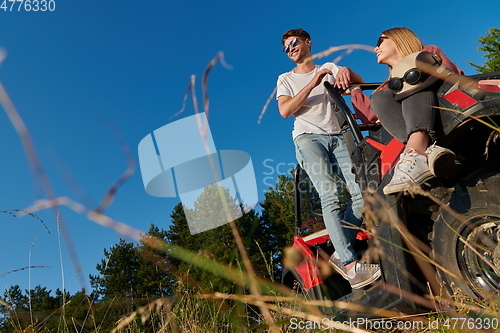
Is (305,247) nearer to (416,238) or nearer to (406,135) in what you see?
(416,238)

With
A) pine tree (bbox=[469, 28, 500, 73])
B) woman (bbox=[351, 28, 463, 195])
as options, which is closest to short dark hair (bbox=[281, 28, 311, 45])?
woman (bbox=[351, 28, 463, 195])

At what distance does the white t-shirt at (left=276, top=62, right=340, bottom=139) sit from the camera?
11.1 feet

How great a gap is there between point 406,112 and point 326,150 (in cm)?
122

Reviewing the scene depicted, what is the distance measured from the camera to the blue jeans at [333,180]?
9.79 feet

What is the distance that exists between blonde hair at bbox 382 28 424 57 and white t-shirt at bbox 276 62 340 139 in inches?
29.5

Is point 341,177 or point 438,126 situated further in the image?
point 341,177

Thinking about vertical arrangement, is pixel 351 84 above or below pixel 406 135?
above

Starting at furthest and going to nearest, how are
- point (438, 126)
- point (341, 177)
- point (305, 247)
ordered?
point (305, 247) → point (341, 177) → point (438, 126)

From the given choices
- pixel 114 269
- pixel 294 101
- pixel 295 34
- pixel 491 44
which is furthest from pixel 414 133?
pixel 491 44

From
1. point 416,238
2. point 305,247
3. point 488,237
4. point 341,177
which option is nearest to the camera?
point 488,237

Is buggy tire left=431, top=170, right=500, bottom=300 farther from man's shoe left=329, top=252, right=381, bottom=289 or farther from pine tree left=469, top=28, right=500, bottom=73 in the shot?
pine tree left=469, top=28, right=500, bottom=73

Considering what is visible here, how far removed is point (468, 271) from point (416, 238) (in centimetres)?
32

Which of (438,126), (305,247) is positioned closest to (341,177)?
(305,247)

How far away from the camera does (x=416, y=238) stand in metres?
2.22
